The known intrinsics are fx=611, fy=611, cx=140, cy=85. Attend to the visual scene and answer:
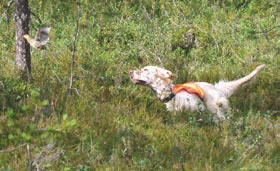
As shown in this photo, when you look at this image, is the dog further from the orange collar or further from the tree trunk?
the tree trunk

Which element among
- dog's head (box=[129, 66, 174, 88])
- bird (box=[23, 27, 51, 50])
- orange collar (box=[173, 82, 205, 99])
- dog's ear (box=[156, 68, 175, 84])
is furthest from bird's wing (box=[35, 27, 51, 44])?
orange collar (box=[173, 82, 205, 99])

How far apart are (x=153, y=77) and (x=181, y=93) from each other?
39cm

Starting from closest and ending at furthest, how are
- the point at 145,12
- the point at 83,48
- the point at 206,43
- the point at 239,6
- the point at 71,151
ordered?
the point at 71,151, the point at 83,48, the point at 206,43, the point at 145,12, the point at 239,6

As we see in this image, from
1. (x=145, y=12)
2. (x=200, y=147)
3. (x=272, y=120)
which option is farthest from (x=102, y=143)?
(x=145, y=12)

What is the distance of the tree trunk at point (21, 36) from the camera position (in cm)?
712

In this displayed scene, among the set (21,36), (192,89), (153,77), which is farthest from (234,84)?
(21,36)

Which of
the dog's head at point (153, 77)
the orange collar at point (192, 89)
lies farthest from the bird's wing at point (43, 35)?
the orange collar at point (192, 89)

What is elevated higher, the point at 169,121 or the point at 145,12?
the point at 145,12

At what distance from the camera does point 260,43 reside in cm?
963

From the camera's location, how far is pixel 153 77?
24.3 feet

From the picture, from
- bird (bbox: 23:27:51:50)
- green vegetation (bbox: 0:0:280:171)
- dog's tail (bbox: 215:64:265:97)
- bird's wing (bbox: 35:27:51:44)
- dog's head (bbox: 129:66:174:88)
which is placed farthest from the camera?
dog's tail (bbox: 215:64:265:97)

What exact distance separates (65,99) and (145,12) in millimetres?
4503

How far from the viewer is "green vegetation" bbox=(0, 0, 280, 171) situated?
19.2ft

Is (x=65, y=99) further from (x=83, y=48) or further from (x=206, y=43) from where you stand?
(x=206, y=43)
